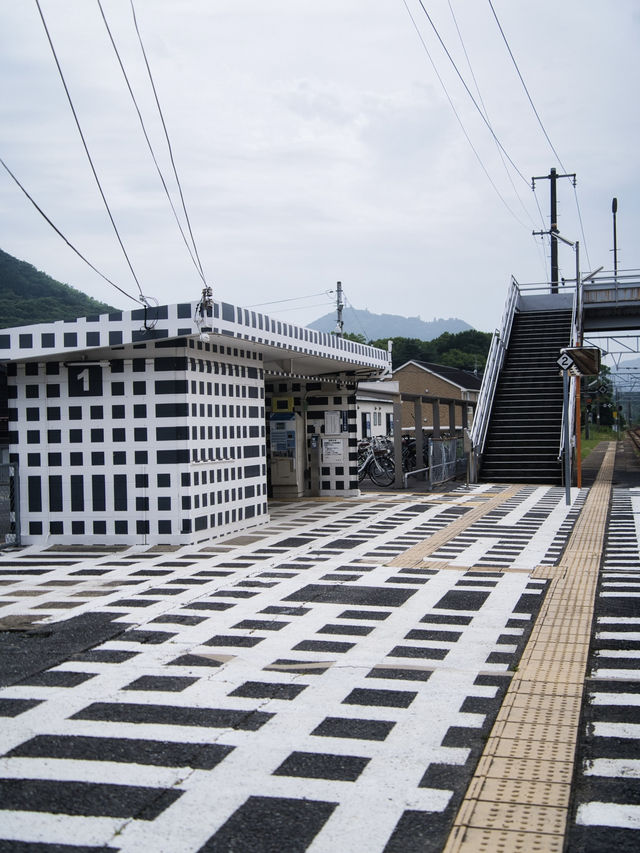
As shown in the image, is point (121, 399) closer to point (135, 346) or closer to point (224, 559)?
point (135, 346)

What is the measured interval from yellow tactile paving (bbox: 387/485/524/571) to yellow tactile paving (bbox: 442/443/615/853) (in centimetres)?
249

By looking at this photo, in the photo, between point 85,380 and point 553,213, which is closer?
point 85,380

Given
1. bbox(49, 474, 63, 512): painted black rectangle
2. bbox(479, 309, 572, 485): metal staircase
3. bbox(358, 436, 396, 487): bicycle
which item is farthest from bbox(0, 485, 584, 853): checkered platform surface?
bbox(479, 309, 572, 485): metal staircase

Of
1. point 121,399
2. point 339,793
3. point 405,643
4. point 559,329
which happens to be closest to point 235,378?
point 121,399

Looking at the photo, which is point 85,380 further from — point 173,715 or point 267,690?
point 173,715

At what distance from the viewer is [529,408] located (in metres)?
22.2

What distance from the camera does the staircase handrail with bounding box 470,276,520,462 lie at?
20.5 metres

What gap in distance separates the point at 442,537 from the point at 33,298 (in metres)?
34.6

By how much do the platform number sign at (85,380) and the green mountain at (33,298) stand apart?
25.5 metres

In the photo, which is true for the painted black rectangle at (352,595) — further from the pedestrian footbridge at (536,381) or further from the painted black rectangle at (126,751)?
the pedestrian footbridge at (536,381)

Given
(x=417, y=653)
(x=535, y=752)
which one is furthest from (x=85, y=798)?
(x=417, y=653)

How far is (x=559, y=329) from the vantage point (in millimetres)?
25609

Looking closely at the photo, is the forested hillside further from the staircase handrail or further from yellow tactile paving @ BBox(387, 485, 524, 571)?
yellow tactile paving @ BBox(387, 485, 524, 571)

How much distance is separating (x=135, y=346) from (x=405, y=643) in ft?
19.3
